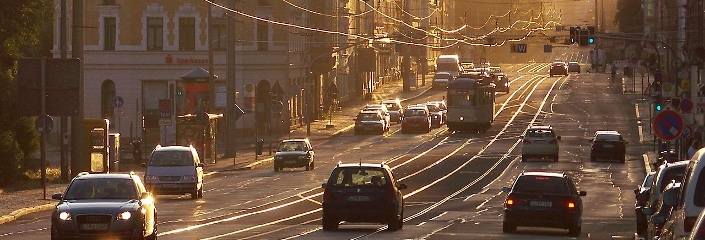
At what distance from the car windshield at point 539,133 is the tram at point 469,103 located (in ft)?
61.3

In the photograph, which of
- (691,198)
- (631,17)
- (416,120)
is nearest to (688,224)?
(691,198)

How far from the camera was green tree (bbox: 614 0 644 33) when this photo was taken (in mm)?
171375

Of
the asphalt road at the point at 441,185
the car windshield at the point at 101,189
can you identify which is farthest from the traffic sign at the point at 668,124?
the car windshield at the point at 101,189

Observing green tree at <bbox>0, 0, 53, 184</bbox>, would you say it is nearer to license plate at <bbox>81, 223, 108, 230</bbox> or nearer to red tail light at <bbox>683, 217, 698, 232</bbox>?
license plate at <bbox>81, 223, 108, 230</bbox>

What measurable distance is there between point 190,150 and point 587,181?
60.4 feet

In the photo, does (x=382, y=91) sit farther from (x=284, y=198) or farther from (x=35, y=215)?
(x=35, y=215)

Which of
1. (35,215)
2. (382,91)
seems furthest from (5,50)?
(382,91)

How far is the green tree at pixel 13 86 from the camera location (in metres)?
51.0

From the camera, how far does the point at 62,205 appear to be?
25.5m

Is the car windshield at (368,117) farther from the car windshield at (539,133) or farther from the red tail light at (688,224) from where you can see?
the red tail light at (688,224)

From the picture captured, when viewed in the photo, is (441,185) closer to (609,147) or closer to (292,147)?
(292,147)

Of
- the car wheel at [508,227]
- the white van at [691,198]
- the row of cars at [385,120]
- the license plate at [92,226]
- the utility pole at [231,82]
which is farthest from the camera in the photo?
the row of cars at [385,120]

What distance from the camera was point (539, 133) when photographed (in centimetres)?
6769

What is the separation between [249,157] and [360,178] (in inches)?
1646
